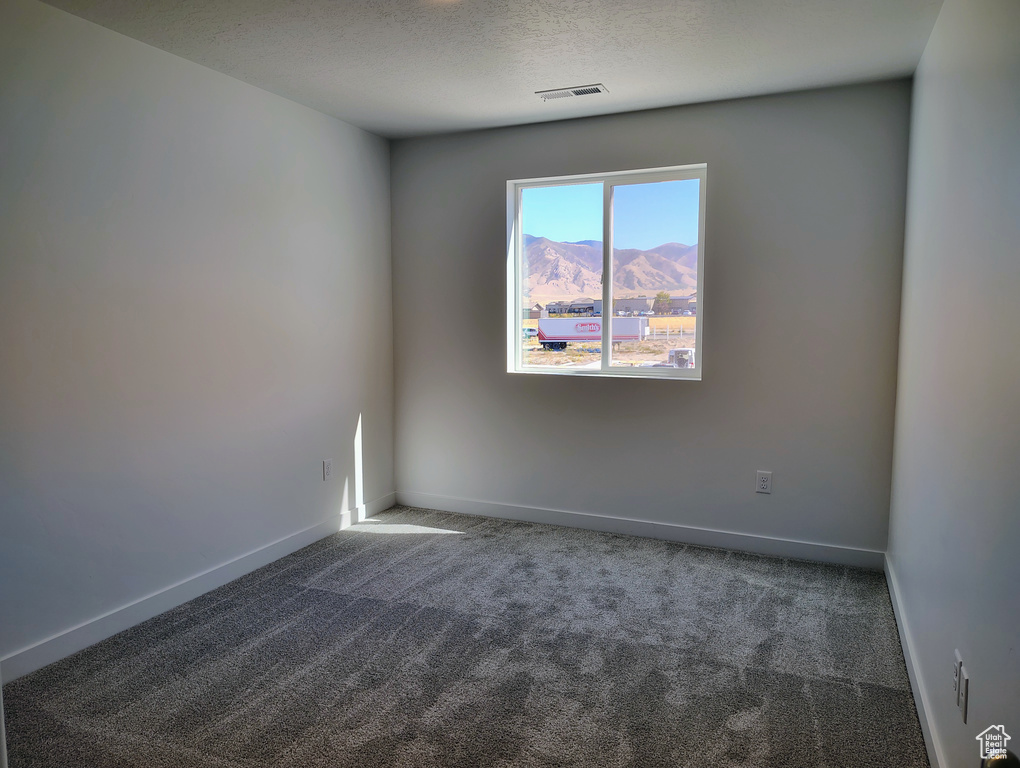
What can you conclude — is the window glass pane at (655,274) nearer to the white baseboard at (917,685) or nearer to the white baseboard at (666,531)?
the white baseboard at (666,531)

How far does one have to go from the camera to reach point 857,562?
11.2 ft

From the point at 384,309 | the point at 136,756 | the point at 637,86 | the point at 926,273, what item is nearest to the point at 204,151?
the point at 384,309

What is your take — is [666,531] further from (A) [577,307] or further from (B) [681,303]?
(A) [577,307]

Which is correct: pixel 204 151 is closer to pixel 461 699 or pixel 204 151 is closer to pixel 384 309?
pixel 384 309

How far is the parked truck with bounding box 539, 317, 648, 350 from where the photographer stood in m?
3.95

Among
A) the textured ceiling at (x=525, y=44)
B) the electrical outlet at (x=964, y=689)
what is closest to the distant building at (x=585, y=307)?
the textured ceiling at (x=525, y=44)

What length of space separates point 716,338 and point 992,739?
2.47 meters

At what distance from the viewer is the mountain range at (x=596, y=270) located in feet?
12.4

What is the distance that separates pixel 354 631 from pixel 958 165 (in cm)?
272

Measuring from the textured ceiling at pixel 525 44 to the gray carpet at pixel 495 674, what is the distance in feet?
7.86

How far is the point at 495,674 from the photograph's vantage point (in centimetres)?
240

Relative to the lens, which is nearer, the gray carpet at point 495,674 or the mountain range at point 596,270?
the gray carpet at point 495,674

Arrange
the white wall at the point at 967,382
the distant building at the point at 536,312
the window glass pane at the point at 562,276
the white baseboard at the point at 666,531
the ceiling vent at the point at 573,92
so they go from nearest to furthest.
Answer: the white wall at the point at 967,382, the ceiling vent at the point at 573,92, the white baseboard at the point at 666,531, the window glass pane at the point at 562,276, the distant building at the point at 536,312

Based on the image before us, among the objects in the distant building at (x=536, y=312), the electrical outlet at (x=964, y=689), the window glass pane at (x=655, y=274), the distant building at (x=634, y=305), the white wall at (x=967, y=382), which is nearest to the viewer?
the white wall at (x=967, y=382)
